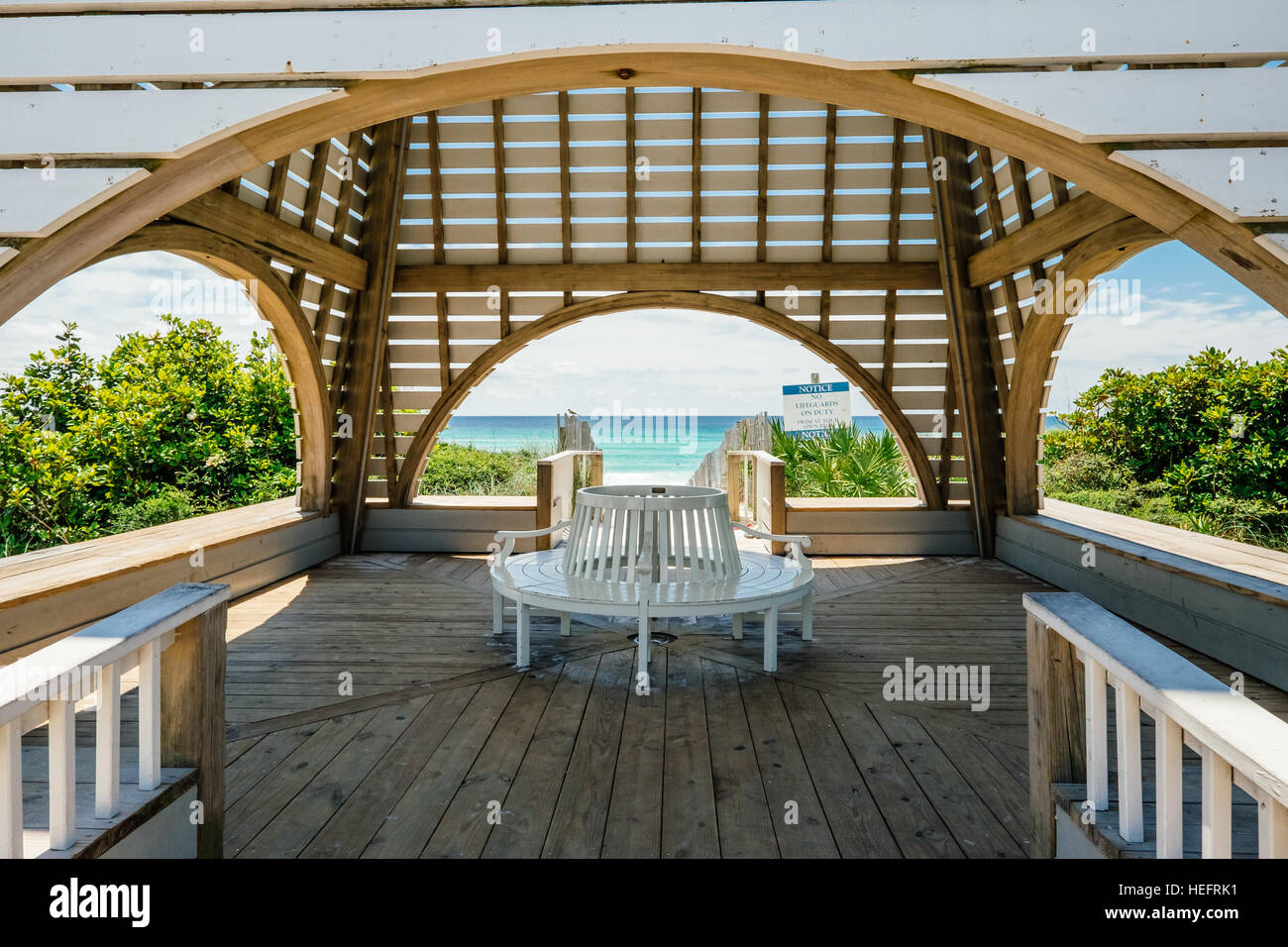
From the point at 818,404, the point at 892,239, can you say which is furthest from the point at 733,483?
the point at 892,239

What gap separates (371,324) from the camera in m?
6.73

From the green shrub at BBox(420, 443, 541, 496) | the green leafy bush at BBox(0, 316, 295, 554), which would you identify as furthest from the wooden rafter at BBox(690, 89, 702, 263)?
the green shrub at BBox(420, 443, 541, 496)

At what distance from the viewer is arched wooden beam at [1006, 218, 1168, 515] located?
4.53 metres

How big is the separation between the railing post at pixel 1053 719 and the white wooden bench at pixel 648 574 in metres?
1.80

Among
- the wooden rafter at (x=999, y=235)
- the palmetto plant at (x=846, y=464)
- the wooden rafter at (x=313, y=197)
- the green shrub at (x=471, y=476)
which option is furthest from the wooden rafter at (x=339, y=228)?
the green shrub at (x=471, y=476)

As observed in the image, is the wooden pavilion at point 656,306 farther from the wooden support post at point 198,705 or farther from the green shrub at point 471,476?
the green shrub at point 471,476

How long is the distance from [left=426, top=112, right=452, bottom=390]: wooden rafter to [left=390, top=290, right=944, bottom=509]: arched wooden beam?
0.19 m

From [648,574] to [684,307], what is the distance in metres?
4.00

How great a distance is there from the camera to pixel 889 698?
Result: 339 cm

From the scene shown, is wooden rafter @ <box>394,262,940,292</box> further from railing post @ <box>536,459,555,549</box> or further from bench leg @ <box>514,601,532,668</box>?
bench leg @ <box>514,601,532,668</box>

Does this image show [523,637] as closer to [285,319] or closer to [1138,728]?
[1138,728]

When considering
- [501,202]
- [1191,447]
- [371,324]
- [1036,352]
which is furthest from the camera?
[1191,447]
